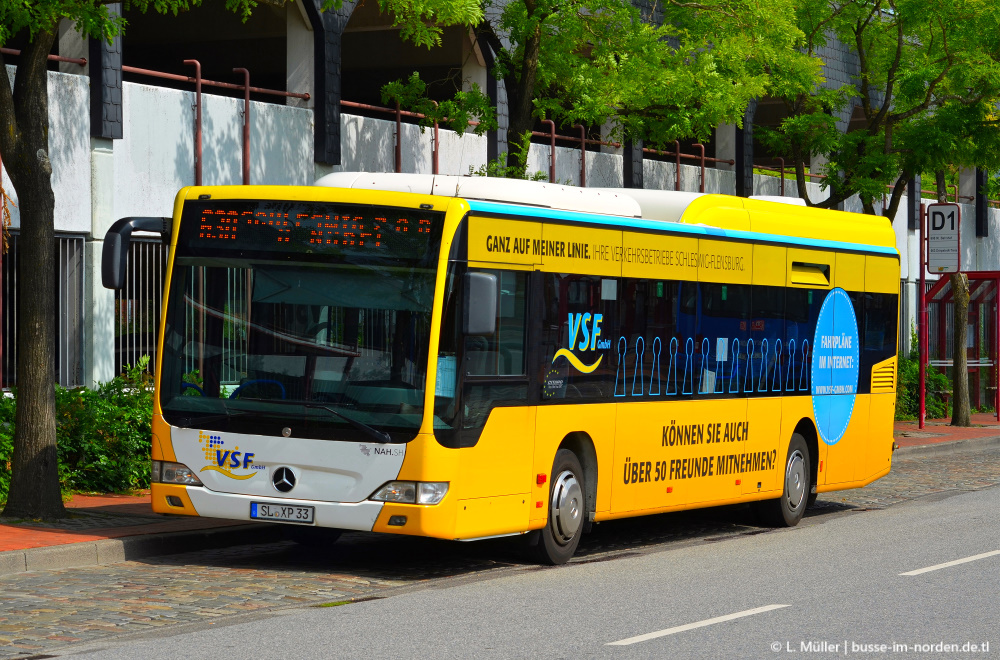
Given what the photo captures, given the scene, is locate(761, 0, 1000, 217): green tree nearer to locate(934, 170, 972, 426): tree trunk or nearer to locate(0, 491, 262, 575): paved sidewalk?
locate(934, 170, 972, 426): tree trunk

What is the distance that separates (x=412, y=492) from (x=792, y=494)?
5.88 metres

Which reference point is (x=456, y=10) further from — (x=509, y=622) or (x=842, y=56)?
(x=842, y=56)

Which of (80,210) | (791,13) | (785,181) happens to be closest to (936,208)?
(785,181)

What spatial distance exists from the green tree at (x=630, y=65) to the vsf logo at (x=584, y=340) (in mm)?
6212

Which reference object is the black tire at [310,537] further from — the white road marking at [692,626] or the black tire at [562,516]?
the white road marking at [692,626]

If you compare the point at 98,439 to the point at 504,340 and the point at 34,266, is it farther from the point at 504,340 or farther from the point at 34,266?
the point at 504,340

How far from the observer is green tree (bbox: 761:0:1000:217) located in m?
24.8

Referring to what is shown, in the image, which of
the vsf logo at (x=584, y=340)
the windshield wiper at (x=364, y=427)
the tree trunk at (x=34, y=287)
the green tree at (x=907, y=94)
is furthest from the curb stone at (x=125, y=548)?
the green tree at (x=907, y=94)

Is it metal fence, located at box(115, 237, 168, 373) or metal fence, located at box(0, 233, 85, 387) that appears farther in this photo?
metal fence, located at box(115, 237, 168, 373)

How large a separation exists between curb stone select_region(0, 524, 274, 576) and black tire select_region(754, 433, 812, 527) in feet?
16.3

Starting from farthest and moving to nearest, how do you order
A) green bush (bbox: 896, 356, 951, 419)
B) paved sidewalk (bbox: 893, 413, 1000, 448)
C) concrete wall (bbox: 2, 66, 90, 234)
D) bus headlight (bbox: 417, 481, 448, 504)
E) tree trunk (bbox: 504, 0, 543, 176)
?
green bush (bbox: 896, 356, 951, 419)
paved sidewalk (bbox: 893, 413, 1000, 448)
tree trunk (bbox: 504, 0, 543, 176)
concrete wall (bbox: 2, 66, 90, 234)
bus headlight (bbox: 417, 481, 448, 504)

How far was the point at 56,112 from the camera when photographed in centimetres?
1631

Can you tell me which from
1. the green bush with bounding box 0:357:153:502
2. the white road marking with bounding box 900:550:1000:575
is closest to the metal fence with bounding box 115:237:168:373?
the green bush with bounding box 0:357:153:502

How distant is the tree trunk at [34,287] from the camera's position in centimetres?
1241
